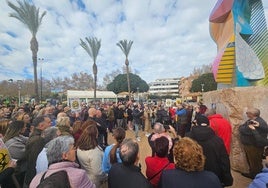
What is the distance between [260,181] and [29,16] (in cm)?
2177

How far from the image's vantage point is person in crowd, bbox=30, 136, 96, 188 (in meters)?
1.84

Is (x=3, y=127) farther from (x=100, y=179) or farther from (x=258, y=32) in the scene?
(x=258, y=32)

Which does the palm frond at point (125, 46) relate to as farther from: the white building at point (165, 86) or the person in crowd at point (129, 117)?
the white building at point (165, 86)

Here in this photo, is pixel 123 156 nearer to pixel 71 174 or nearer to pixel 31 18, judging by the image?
pixel 71 174

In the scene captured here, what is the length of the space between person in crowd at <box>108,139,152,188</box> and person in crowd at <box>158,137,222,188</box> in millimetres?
237

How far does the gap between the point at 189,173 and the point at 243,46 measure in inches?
254

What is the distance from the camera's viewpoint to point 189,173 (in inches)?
76.4

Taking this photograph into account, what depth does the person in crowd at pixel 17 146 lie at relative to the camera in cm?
313

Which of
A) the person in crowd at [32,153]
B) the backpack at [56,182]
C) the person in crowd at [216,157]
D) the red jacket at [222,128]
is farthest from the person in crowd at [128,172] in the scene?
the red jacket at [222,128]

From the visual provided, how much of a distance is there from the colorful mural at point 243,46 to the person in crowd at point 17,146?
660cm

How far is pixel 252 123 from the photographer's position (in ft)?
14.4

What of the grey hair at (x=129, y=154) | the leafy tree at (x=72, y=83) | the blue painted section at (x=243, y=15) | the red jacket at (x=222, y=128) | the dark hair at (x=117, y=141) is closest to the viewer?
the grey hair at (x=129, y=154)

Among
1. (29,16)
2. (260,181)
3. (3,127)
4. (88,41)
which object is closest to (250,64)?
(260,181)

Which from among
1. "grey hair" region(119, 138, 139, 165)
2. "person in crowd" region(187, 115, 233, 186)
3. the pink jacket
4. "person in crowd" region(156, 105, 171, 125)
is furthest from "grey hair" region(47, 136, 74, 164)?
"person in crowd" region(156, 105, 171, 125)
